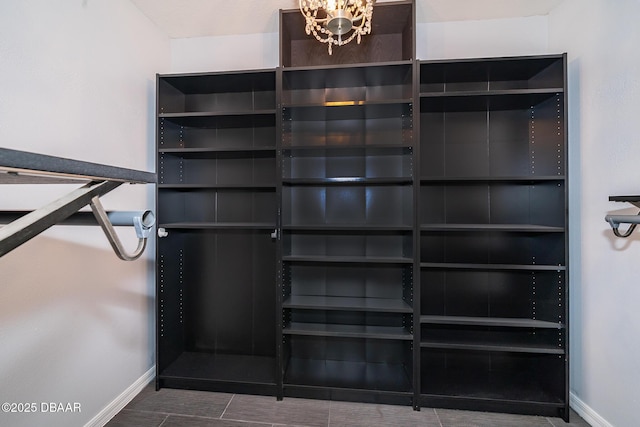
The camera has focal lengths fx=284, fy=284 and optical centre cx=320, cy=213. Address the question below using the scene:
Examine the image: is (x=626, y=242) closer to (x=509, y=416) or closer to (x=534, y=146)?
(x=534, y=146)

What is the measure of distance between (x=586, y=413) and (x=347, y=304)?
1499 mm

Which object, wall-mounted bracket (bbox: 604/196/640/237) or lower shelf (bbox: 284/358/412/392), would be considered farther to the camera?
lower shelf (bbox: 284/358/412/392)

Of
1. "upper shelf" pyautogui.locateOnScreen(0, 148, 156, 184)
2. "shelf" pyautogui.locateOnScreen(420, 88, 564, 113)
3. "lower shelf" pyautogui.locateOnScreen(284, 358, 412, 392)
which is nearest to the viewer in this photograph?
"upper shelf" pyautogui.locateOnScreen(0, 148, 156, 184)

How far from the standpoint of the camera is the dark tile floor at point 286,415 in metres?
1.63

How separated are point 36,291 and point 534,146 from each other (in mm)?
2888

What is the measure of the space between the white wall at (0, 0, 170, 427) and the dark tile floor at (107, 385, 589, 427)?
0.25 metres

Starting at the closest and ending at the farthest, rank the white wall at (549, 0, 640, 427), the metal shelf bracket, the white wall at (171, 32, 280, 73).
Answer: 1. the metal shelf bracket
2. the white wall at (549, 0, 640, 427)
3. the white wall at (171, 32, 280, 73)

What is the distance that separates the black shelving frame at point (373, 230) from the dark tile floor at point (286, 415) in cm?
6

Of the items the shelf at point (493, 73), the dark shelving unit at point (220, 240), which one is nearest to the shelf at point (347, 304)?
the dark shelving unit at point (220, 240)

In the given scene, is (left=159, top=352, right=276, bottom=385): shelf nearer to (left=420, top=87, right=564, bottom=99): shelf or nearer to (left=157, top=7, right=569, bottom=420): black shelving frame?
(left=157, top=7, right=569, bottom=420): black shelving frame

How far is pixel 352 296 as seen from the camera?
2055 mm

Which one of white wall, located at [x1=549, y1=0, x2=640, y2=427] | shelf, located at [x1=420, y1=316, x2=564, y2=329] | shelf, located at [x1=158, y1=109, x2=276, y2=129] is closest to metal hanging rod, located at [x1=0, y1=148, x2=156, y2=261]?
shelf, located at [x1=158, y1=109, x2=276, y2=129]

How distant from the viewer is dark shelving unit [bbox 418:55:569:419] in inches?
68.2

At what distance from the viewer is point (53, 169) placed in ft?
1.60
